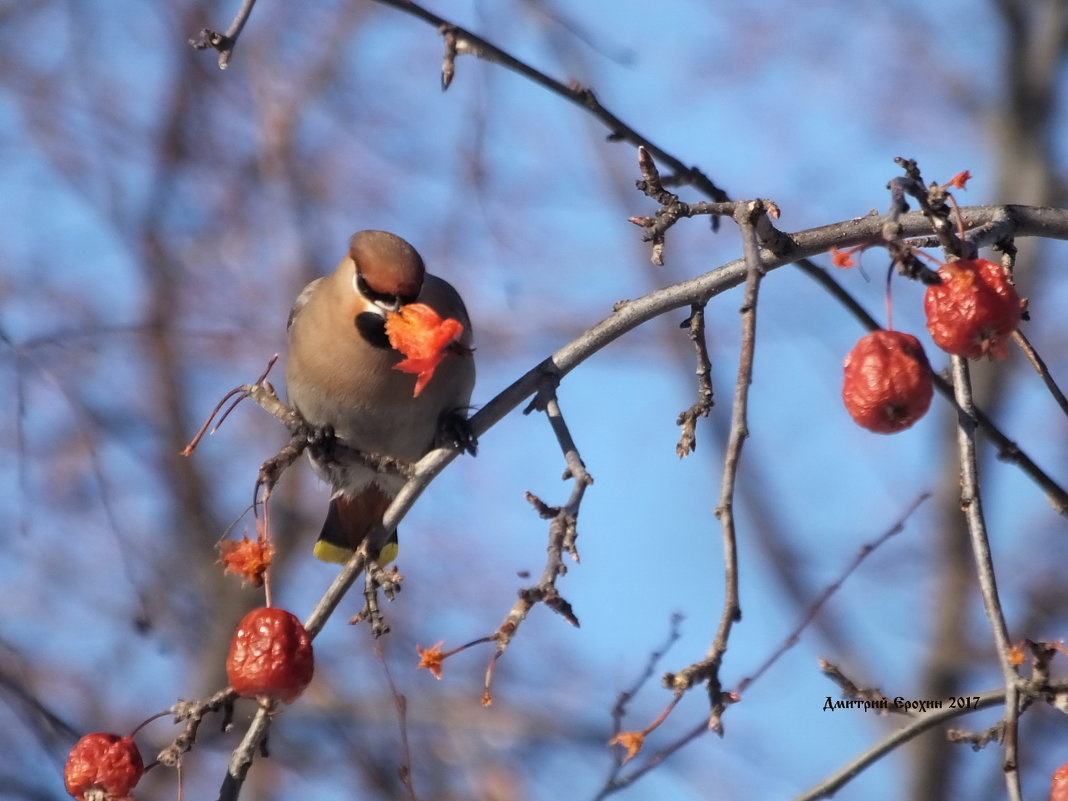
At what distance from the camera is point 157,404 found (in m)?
7.71

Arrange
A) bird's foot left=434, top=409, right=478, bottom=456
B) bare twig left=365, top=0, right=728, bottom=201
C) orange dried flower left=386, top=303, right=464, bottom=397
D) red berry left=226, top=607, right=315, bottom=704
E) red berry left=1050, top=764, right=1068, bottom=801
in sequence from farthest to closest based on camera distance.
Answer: bird's foot left=434, top=409, right=478, bottom=456
orange dried flower left=386, top=303, right=464, bottom=397
bare twig left=365, top=0, right=728, bottom=201
red berry left=226, top=607, right=315, bottom=704
red berry left=1050, top=764, right=1068, bottom=801

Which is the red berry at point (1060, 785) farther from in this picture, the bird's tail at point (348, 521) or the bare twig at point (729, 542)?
the bird's tail at point (348, 521)

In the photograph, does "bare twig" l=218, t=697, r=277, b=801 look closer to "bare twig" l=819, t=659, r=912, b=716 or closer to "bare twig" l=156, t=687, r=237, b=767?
"bare twig" l=156, t=687, r=237, b=767

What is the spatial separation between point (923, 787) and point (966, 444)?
5268 mm

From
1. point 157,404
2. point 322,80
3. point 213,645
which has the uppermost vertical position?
point 322,80

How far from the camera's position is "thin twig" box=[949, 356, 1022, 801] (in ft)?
5.48

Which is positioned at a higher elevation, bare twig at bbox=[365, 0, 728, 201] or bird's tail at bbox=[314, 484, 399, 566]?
bird's tail at bbox=[314, 484, 399, 566]

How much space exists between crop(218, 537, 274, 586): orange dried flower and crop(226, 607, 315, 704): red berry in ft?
0.84

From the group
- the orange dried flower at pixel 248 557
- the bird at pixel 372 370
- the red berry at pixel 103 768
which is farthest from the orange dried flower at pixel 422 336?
the red berry at pixel 103 768

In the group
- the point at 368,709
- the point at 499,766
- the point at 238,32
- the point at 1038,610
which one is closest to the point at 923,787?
the point at 1038,610

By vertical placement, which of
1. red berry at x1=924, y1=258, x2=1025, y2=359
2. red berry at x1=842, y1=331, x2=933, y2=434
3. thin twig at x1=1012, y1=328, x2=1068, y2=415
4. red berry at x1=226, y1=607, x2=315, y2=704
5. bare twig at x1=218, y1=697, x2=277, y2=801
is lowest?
bare twig at x1=218, y1=697, x2=277, y2=801

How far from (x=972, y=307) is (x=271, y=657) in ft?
3.84

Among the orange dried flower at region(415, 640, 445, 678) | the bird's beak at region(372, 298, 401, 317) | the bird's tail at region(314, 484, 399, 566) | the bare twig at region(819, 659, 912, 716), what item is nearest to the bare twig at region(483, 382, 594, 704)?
the orange dried flower at region(415, 640, 445, 678)

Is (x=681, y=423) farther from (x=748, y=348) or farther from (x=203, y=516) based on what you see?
(x=203, y=516)
